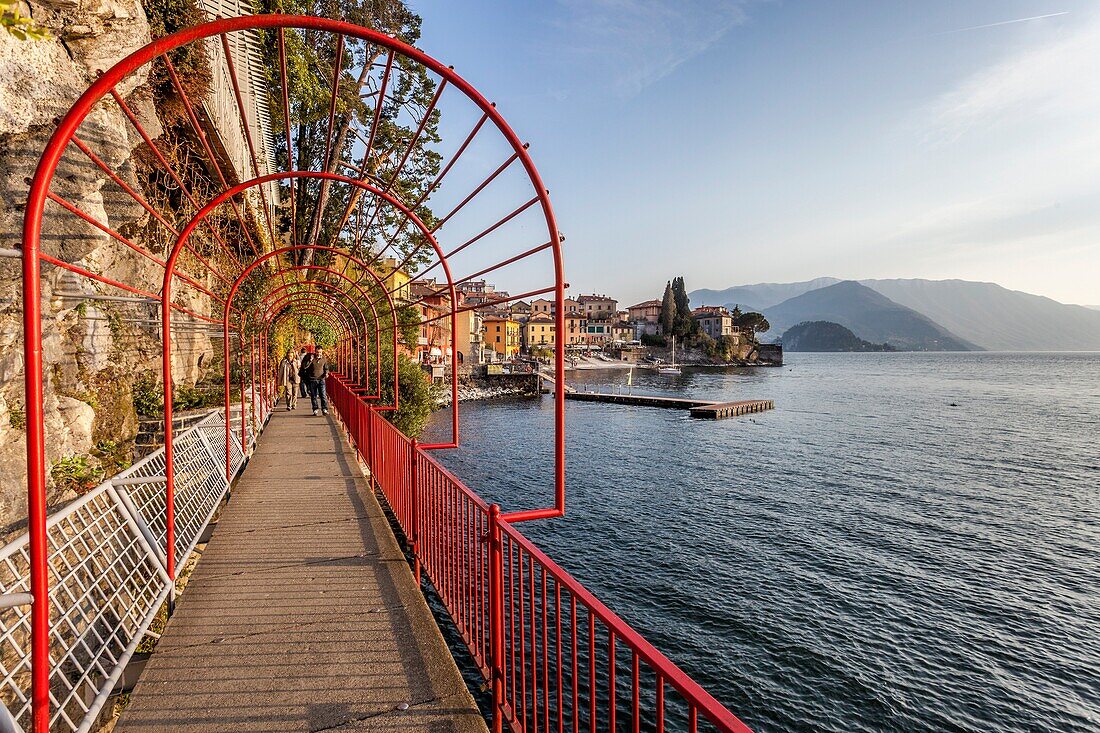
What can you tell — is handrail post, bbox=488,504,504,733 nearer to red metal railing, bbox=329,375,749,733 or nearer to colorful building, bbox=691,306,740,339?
red metal railing, bbox=329,375,749,733

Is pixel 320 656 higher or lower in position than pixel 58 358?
lower

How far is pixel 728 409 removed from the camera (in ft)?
140

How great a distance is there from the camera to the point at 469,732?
2662mm

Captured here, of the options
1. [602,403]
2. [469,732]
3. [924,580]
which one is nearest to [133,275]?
[469,732]

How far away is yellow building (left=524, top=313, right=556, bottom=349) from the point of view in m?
93.4

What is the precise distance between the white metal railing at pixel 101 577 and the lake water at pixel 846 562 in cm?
868

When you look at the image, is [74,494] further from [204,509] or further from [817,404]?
[817,404]

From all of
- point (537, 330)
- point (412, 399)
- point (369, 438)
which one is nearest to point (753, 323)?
point (537, 330)

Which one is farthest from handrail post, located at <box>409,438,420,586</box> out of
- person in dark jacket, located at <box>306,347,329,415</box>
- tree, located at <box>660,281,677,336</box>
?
tree, located at <box>660,281,677,336</box>

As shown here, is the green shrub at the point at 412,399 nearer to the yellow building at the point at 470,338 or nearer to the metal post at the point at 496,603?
the metal post at the point at 496,603

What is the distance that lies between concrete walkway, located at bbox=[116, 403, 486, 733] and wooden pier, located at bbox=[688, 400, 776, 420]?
3794 cm

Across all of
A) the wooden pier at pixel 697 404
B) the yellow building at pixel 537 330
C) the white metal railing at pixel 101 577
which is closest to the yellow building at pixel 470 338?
the wooden pier at pixel 697 404

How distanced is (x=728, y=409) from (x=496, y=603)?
4228 centimetres

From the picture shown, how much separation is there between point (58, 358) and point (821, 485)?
77.0 feet
